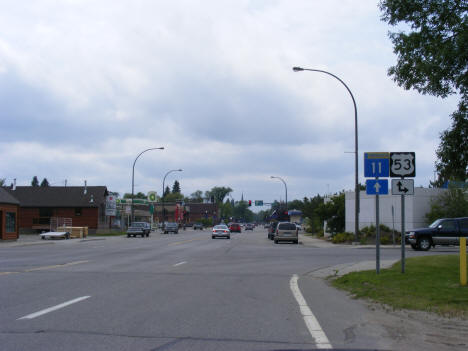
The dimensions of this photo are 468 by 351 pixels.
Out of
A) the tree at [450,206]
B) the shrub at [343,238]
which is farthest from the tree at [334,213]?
the tree at [450,206]

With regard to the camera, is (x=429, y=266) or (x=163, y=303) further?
(x=429, y=266)

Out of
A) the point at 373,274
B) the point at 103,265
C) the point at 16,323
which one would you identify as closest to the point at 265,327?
the point at 16,323

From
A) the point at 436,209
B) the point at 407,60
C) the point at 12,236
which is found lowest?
Answer: the point at 12,236

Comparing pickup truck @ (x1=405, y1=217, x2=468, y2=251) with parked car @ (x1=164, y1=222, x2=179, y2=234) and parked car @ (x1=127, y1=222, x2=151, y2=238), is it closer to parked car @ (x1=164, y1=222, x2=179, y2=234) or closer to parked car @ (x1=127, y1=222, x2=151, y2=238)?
parked car @ (x1=127, y1=222, x2=151, y2=238)

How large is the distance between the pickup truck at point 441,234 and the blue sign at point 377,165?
16434 millimetres

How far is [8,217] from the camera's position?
145 feet

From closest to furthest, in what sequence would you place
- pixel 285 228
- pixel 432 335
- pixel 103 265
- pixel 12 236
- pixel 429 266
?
pixel 432 335
pixel 429 266
pixel 103 265
pixel 285 228
pixel 12 236

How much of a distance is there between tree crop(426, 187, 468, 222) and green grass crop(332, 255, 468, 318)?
73.6ft

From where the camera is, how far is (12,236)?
44.9 m

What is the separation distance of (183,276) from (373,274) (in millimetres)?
5455

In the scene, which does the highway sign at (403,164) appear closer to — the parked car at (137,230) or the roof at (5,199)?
the roof at (5,199)

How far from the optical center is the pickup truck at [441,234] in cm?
2892

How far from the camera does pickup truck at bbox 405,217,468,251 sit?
28.9m

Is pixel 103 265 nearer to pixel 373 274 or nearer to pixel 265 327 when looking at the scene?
pixel 373 274
